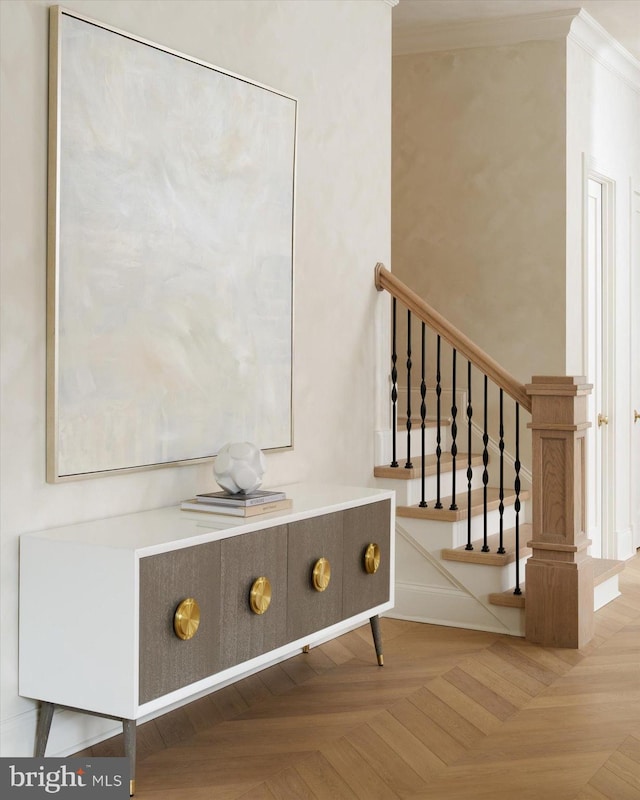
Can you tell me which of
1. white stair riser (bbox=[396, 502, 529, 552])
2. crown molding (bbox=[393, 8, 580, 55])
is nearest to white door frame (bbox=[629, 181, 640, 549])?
crown molding (bbox=[393, 8, 580, 55])

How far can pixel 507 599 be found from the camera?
14.4 ft

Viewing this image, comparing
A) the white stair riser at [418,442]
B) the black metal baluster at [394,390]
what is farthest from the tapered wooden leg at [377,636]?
the white stair riser at [418,442]

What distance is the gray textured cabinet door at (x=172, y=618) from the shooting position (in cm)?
269

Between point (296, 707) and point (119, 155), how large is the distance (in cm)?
200

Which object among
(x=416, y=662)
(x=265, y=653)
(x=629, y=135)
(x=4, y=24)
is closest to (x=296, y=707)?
(x=265, y=653)

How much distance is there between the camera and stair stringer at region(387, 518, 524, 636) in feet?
14.6

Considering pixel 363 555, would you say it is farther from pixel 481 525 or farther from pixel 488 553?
pixel 481 525

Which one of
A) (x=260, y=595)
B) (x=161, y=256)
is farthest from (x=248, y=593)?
(x=161, y=256)

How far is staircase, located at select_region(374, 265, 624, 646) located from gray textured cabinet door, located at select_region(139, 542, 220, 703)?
1749 mm

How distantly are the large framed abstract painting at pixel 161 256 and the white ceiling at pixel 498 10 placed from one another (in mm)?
1771

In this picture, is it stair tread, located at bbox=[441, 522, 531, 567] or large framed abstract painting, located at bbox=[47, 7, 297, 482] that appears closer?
large framed abstract painting, located at bbox=[47, 7, 297, 482]

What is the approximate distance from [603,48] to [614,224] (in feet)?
3.53

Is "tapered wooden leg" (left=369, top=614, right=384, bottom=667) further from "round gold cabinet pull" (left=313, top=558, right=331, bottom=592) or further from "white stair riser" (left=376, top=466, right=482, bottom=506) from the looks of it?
"white stair riser" (left=376, top=466, right=482, bottom=506)

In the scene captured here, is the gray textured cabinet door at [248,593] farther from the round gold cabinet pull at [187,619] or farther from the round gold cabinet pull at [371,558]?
the round gold cabinet pull at [371,558]
